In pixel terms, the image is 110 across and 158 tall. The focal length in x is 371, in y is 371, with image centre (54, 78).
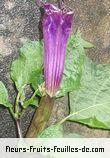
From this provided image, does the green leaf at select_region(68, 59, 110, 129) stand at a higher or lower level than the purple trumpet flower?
lower

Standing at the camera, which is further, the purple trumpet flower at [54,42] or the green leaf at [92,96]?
the green leaf at [92,96]

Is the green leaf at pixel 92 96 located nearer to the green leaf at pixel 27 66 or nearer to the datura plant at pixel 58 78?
the datura plant at pixel 58 78

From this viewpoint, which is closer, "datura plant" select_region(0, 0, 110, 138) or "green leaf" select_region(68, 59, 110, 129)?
"datura plant" select_region(0, 0, 110, 138)

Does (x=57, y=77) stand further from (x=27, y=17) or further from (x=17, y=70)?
(x=27, y=17)

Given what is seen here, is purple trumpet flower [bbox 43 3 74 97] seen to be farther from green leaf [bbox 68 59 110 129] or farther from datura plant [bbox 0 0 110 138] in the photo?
green leaf [bbox 68 59 110 129]

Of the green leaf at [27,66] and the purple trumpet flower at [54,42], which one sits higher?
the purple trumpet flower at [54,42]

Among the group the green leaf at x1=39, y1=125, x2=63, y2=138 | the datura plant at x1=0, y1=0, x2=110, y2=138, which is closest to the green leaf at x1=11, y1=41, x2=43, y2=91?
the datura plant at x1=0, y1=0, x2=110, y2=138

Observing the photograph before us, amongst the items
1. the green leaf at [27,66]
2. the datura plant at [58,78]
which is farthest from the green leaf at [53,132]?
the green leaf at [27,66]

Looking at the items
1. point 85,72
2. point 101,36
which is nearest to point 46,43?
point 85,72
